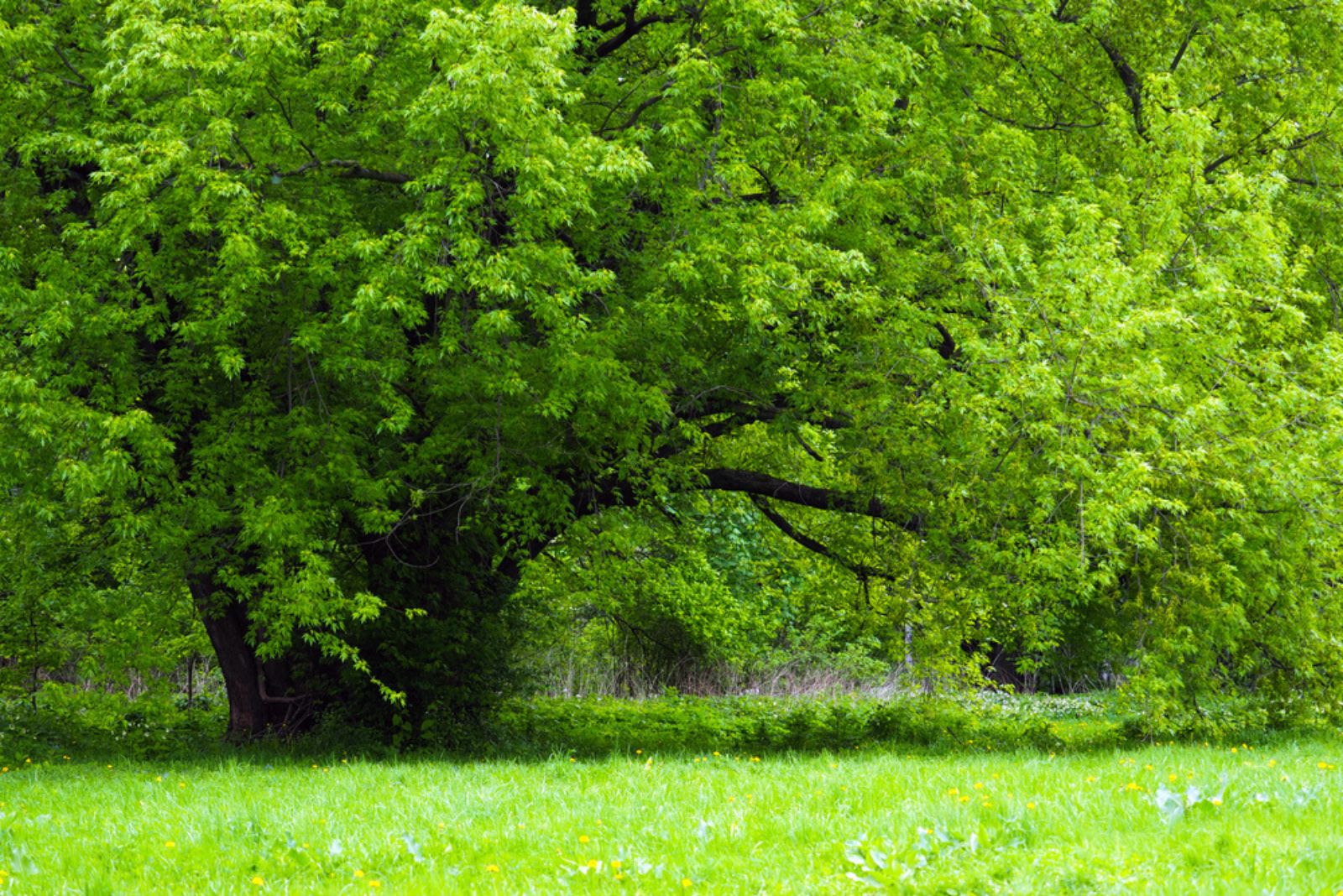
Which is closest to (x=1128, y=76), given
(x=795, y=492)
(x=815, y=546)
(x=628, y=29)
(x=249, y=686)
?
(x=628, y=29)

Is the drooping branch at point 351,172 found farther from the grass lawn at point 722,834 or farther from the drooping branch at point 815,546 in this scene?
the drooping branch at point 815,546

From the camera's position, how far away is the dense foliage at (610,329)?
33.1ft

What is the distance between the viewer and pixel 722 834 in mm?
6098

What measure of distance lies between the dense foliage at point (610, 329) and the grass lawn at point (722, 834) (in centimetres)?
278

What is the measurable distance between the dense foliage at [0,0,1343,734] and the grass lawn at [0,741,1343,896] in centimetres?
278

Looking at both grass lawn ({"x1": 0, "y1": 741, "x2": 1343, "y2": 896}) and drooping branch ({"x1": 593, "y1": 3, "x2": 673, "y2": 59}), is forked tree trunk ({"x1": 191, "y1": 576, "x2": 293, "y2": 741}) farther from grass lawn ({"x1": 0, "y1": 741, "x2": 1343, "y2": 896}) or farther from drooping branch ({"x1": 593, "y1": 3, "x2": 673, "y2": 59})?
drooping branch ({"x1": 593, "y1": 3, "x2": 673, "y2": 59})

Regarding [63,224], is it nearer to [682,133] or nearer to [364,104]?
[364,104]

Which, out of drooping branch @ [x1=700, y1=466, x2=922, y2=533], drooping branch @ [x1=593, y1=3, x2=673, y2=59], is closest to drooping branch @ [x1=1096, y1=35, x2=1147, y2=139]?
drooping branch @ [x1=593, y1=3, x2=673, y2=59]

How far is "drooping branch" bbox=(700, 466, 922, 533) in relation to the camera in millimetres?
13164

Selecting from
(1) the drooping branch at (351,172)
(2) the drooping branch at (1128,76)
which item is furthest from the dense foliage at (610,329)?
(2) the drooping branch at (1128,76)

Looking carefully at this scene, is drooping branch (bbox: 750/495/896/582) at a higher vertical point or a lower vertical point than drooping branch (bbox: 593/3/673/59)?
lower

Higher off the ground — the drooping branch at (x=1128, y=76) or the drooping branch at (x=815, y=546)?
the drooping branch at (x=1128, y=76)

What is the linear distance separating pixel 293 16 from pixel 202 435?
145 inches

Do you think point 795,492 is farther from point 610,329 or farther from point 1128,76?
point 1128,76
